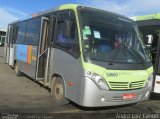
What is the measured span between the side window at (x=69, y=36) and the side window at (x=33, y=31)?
2004 millimetres

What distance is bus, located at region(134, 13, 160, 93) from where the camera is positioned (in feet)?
29.7

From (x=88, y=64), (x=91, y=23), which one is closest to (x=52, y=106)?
(x=88, y=64)

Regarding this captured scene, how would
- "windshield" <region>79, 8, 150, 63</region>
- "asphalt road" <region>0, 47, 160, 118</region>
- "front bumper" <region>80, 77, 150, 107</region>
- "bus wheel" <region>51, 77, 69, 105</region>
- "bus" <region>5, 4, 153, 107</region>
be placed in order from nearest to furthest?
1. "front bumper" <region>80, 77, 150, 107</region>
2. "bus" <region>5, 4, 153, 107</region>
3. "windshield" <region>79, 8, 150, 63</region>
4. "asphalt road" <region>0, 47, 160, 118</region>
5. "bus wheel" <region>51, 77, 69, 105</region>

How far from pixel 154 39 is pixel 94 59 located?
354 centimetres

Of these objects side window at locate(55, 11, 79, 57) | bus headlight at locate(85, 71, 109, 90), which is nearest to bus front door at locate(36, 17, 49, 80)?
side window at locate(55, 11, 79, 57)

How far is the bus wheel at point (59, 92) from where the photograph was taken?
7646 mm

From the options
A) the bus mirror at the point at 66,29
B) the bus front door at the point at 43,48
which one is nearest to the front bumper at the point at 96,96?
the bus mirror at the point at 66,29

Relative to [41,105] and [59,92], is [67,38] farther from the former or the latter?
[41,105]

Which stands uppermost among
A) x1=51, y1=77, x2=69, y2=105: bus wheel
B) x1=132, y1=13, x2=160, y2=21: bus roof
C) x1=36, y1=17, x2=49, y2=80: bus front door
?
x1=132, y1=13, x2=160, y2=21: bus roof

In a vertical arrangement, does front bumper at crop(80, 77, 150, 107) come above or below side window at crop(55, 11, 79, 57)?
below

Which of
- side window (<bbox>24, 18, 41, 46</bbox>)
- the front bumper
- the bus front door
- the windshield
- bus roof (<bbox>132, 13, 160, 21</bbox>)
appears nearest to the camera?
the front bumper

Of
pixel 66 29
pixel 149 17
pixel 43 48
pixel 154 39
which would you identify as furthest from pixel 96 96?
pixel 149 17

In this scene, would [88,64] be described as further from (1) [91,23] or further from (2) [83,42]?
(1) [91,23]

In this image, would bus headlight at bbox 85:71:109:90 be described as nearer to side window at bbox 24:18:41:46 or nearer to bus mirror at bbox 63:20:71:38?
bus mirror at bbox 63:20:71:38
